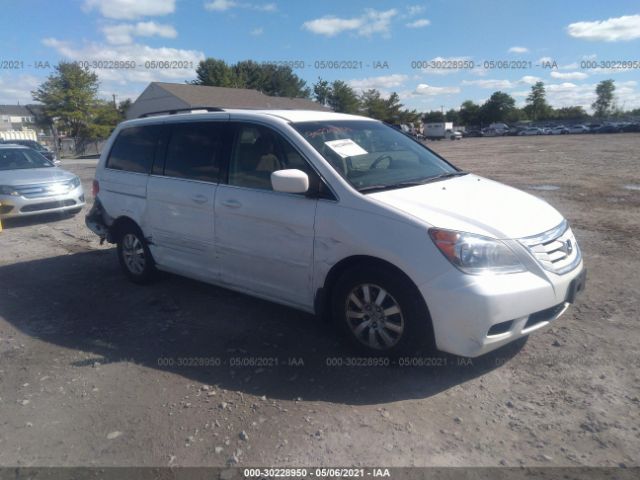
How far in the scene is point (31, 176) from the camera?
9797 mm

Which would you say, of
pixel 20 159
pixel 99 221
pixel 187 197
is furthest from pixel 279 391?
pixel 20 159

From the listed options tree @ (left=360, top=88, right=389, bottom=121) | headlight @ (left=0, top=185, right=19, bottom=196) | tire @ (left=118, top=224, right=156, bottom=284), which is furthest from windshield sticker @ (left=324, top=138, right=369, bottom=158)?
tree @ (left=360, top=88, right=389, bottom=121)

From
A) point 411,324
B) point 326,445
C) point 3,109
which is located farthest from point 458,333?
point 3,109

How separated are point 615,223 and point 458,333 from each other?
612 centimetres

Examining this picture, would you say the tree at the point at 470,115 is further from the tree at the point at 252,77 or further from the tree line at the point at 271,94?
the tree at the point at 252,77

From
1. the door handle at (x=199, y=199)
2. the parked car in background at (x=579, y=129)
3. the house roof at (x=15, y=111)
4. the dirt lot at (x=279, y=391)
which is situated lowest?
the dirt lot at (x=279, y=391)

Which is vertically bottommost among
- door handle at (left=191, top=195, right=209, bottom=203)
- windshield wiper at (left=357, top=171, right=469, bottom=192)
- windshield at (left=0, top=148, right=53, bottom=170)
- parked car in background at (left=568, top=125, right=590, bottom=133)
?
windshield at (left=0, top=148, right=53, bottom=170)

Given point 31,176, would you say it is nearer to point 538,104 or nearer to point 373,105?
point 373,105

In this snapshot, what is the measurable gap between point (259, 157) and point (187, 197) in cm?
92

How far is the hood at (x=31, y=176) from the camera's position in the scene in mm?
9461

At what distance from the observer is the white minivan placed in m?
3.25

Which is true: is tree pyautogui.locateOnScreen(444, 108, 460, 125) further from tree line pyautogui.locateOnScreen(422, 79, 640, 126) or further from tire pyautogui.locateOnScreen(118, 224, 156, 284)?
tire pyautogui.locateOnScreen(118, 224, 156, 284)

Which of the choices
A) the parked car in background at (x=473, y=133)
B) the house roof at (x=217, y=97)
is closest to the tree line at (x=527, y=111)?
the parked car in background at (x=473, y=133)

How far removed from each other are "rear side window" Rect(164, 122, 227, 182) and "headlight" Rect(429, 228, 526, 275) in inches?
91.7
